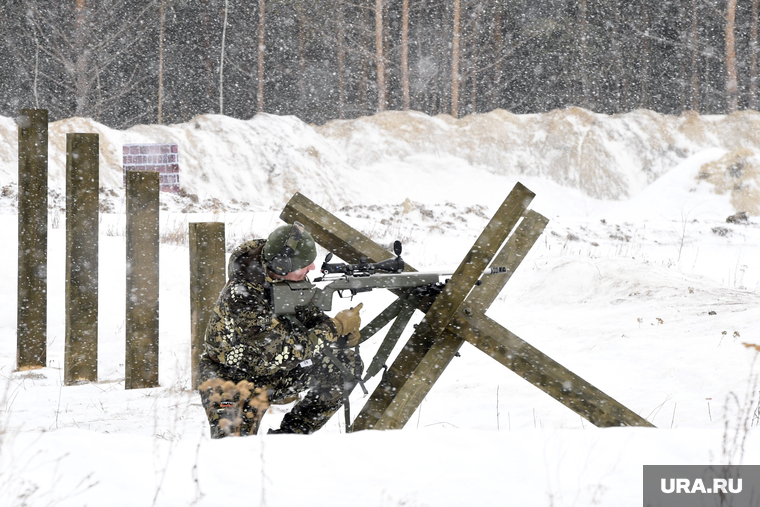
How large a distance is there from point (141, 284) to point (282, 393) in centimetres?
201

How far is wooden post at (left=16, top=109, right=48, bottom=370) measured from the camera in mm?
4863

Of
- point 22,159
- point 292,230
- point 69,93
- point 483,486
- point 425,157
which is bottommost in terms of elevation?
point 483,486

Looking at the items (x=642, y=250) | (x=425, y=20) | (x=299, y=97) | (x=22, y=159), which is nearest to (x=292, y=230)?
(x=22, y=159)

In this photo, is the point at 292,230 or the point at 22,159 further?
the point at 22,159

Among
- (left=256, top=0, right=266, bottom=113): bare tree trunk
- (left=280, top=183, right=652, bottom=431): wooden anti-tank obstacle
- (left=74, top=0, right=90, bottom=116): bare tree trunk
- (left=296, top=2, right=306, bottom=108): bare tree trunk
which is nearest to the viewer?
(left=280, top=183, right=652, bottom=431): wooden anti-tank obstacle

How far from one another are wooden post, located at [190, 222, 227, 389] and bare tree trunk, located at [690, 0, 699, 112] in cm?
2786

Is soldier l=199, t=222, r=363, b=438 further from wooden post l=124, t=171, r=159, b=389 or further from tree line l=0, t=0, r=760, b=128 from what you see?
tree line l=0, t=0, r=760, b=128

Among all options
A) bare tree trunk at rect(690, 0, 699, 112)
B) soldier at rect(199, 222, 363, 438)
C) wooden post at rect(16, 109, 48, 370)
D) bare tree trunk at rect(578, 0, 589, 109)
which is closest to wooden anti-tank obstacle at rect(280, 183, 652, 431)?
soldier at rect(199, 222, 363, 438)

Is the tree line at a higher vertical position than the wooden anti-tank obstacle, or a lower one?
higher

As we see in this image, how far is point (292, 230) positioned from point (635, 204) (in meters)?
20.8

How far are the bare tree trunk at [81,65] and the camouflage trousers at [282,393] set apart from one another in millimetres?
24535

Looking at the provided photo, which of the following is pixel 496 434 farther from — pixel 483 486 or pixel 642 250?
pixel 642 250

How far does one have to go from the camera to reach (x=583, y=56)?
2758cm

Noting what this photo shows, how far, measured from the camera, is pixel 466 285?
2986 mm
